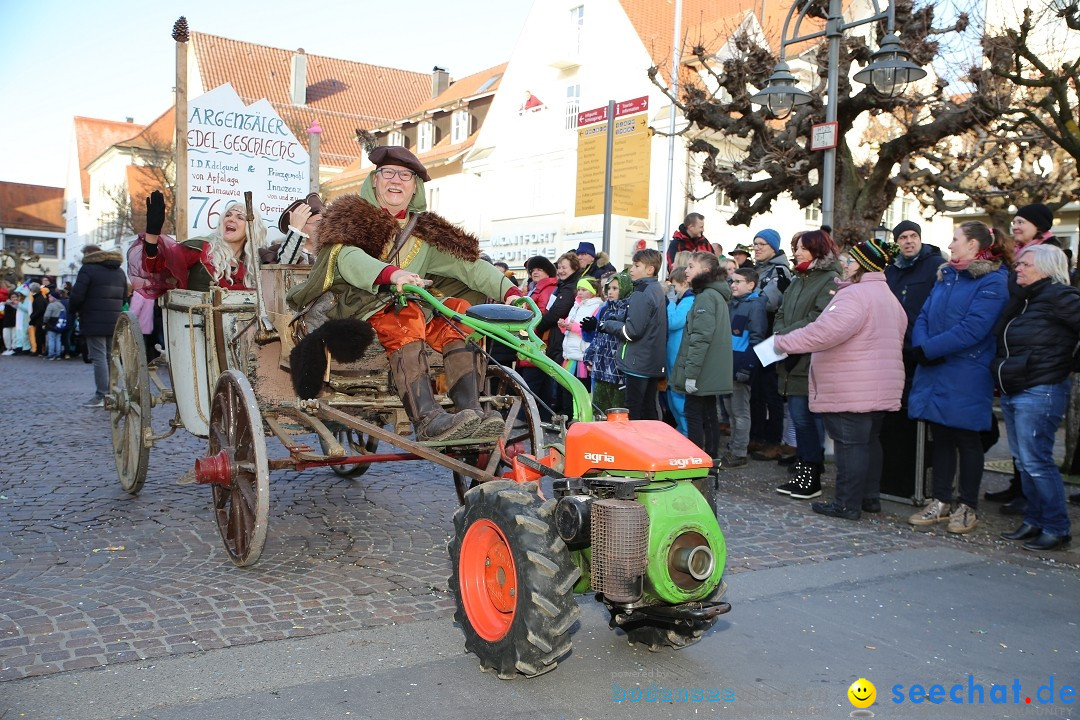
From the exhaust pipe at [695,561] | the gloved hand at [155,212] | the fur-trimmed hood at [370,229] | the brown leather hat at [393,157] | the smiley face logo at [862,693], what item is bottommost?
the smiley face logo at [862,693]

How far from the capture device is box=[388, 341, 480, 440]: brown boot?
4.56 meters

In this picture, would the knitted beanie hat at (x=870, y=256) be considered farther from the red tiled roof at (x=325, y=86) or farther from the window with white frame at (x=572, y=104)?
the red tiled roof at (x=325, y=86)

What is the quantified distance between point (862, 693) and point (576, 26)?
30337 millimetres

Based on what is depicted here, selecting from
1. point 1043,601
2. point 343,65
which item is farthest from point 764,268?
point 343,65

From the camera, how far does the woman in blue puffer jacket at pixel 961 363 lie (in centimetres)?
638

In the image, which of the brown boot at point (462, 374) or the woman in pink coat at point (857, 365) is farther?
the woman in pink coat at point (857, 365)

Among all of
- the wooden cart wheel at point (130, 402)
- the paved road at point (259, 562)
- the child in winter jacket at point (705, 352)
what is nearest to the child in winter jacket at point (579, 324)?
the child in winter jacket at point (705, 352)

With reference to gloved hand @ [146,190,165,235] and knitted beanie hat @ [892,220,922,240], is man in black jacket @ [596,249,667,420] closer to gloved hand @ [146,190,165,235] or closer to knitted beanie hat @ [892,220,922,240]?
knitted beanie hat @ [892,220,922,240]

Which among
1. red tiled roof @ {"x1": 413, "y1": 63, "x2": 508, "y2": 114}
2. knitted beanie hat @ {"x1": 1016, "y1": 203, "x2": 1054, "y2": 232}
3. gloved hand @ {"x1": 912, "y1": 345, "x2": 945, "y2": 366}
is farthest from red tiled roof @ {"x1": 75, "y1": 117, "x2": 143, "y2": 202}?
knitted beanie hat @ {"x1": 1016, "y1": 203, "x2": 1054, "y2": 232}

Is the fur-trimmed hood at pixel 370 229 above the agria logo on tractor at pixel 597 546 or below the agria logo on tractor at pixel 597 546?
above

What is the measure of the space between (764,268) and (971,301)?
3061 millimetres

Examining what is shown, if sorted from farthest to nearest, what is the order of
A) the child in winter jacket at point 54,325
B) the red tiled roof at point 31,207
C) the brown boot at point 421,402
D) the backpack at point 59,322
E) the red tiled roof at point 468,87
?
the red tiled roof at point 31,207, the red tiled roof at point 468,87, the child in winter jacket at point 54,325, the backpack at point 59,322, the brown boot at point 421,402

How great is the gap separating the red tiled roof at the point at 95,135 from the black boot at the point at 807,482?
74.9 metres

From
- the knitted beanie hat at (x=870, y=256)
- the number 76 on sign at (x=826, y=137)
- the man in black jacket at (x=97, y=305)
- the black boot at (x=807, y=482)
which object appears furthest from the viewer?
the man in black jacket at (x=97, y=305)
